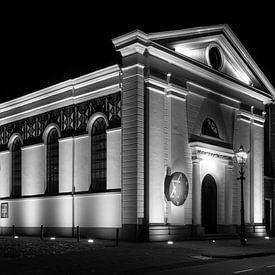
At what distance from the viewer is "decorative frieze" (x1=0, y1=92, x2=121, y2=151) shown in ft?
96.4

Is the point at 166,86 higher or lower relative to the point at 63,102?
higher

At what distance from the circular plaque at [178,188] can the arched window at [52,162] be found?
8.64 metres

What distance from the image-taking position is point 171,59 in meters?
29.4

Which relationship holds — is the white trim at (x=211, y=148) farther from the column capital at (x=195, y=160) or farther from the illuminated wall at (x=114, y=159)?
the illuminated wall at (x=114, y=159)

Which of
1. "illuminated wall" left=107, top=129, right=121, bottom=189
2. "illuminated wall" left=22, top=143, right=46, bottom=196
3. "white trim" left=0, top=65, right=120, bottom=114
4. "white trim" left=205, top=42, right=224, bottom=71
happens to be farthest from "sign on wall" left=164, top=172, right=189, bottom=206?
"illuminated wall" left=22, top=143, right=46, bottom=196

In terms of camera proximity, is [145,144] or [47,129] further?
[47,129]

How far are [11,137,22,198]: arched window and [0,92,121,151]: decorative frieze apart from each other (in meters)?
0.83

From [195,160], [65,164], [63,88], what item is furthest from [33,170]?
[195,160]

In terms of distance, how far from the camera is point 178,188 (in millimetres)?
28484

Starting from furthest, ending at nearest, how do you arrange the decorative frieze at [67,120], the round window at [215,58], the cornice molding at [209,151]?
1. the round window at [215,58]
2. the cornice molding at [209,151]
3. the decorative frieze at [67,120]

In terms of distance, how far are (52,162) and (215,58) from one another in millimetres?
12537

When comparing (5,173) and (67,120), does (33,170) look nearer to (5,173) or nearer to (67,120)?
(5,173)

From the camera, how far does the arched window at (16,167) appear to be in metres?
36.2

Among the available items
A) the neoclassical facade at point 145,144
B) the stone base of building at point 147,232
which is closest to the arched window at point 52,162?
the neoclassical facade at point 145,144
